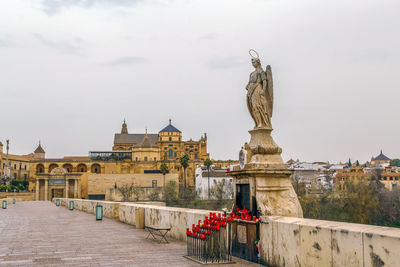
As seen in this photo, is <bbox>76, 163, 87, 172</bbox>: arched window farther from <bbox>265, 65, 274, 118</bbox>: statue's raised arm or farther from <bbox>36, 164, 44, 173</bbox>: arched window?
<bbox>265, 65, 274, 118</bbox>: statue's raised arm

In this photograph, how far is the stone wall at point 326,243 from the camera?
4.71 m

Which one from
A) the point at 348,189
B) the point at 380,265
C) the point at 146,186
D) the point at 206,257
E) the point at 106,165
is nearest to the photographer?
the point at 380,265

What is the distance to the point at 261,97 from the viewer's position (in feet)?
27.2

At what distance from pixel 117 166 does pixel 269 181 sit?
275 ft

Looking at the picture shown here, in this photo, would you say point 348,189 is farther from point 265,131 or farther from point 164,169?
point 265,131

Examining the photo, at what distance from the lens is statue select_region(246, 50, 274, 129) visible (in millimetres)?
8289

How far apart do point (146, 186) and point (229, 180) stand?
17443 millimetres

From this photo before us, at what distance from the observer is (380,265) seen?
4.70 meters

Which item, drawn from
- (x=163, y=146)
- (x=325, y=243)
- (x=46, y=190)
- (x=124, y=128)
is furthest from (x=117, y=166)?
(x=325, y=243)

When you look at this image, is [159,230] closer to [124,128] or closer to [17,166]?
[17,166]

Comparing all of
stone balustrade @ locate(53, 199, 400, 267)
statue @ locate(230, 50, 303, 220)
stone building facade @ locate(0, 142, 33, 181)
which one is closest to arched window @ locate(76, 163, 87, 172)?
stone building facade @ locate(0, 142, 33, 181)

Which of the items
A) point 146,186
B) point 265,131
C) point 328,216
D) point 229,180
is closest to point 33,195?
point 146,186

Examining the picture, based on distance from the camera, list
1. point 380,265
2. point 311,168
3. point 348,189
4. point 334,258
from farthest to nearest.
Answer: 1. point 311,168
2. point 348,189
3. point 334,258
4. point 380,265

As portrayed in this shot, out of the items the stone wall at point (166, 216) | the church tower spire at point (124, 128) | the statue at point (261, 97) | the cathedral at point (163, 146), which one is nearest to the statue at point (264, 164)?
the statue at point (261, 97)
